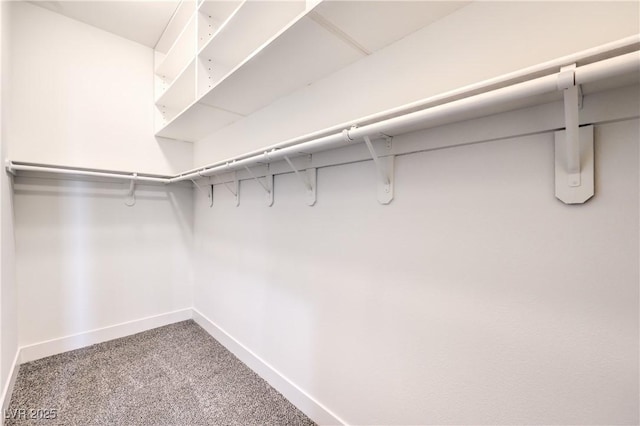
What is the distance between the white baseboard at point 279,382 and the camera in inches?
48.4

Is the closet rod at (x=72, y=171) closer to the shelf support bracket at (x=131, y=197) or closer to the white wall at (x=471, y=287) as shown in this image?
the shelf support bracket at (x=131, y=197)

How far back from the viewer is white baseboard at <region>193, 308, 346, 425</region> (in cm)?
123

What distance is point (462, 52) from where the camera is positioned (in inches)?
32.1

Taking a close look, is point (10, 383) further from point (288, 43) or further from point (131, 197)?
point (288, 43)

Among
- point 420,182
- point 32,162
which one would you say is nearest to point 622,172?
point 420,182

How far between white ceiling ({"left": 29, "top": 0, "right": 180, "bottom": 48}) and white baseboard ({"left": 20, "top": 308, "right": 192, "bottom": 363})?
7.40 feet

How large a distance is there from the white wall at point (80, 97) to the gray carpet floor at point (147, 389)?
1356 millimetres

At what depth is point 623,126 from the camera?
1.94ft

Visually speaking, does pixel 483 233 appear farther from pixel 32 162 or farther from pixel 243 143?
pixel 32 162

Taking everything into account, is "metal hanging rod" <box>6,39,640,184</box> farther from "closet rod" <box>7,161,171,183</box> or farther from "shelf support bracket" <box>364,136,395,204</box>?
"closet rod" <box>7,161,171,183</box>

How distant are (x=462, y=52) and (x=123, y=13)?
223 cm

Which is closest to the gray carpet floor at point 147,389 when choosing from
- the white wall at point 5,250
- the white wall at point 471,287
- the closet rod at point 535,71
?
the white wall at point 5,250

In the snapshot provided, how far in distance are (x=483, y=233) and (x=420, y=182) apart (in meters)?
0.25


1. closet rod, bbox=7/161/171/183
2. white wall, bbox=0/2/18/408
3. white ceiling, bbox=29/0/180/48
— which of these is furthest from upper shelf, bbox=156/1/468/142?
white wall, bbox=0/2/18/408
